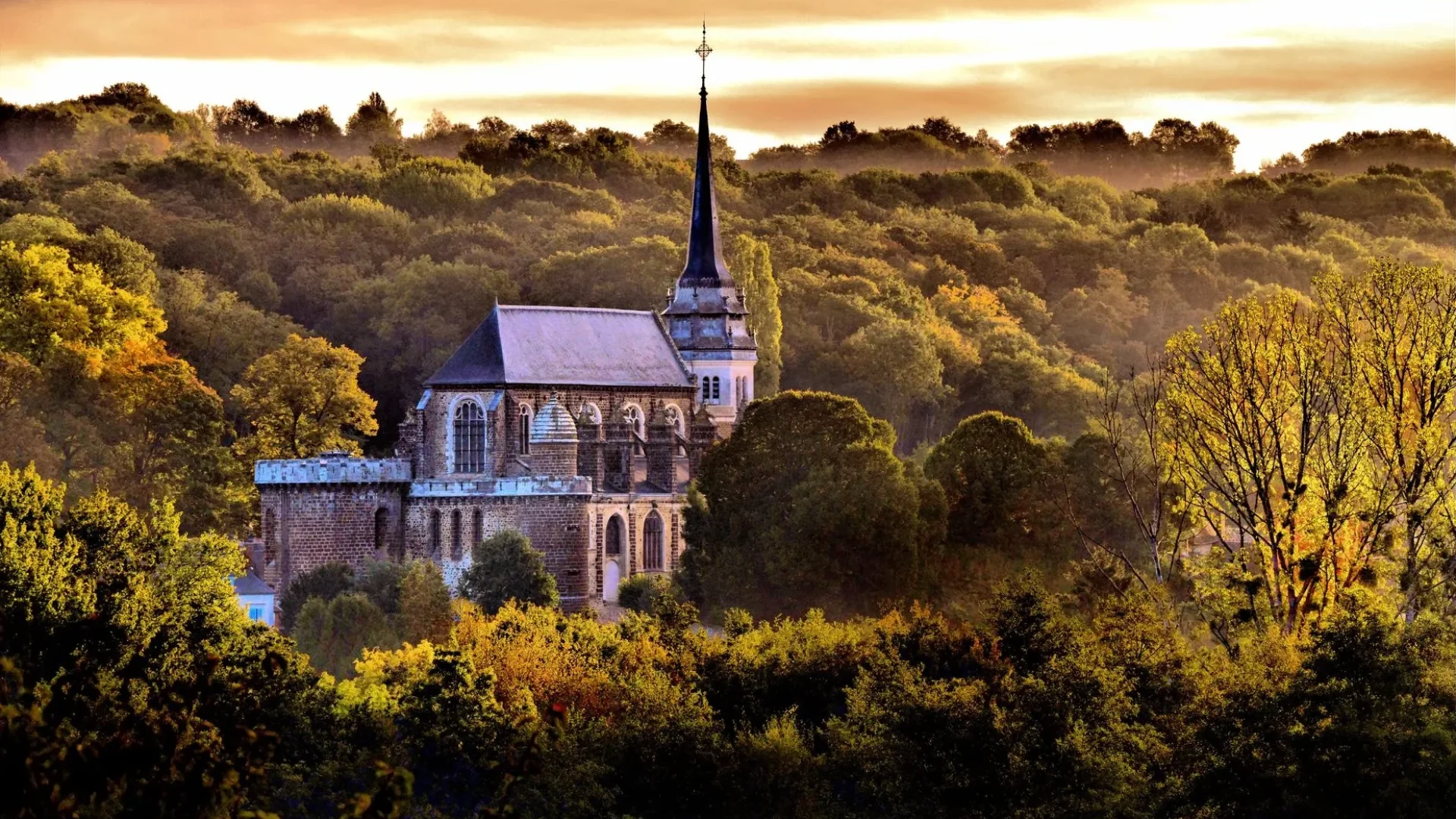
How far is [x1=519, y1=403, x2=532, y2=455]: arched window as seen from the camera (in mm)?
85125

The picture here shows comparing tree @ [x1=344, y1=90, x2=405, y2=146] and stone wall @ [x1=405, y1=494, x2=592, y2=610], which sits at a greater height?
tree @ [x1=344, y1=90, x2=405, y2=146]

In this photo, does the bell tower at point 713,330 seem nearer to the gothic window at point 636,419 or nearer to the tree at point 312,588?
the gothic window at point 636,419

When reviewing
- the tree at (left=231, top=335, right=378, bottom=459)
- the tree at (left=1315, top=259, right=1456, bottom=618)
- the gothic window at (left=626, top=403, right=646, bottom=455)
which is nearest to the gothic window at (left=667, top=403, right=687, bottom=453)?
the gothic window at (left=626, top=403, right=646, bottom=455)

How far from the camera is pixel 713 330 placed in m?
93.4

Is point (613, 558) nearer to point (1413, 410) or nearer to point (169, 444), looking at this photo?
point (169, 444)

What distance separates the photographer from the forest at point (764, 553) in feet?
160

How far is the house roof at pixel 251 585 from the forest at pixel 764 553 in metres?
2.41

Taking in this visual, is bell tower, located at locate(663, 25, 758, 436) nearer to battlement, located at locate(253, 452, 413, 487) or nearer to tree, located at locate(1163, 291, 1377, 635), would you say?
battlement, located at locate(253, 452, 413, 487)

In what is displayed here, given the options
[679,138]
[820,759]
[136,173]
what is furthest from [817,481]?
[679,138]

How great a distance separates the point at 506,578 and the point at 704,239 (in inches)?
865

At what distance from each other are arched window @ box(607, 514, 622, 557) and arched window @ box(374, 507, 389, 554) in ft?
21.1

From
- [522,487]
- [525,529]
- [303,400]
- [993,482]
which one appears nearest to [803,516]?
[993,482]

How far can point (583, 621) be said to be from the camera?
2657 inches

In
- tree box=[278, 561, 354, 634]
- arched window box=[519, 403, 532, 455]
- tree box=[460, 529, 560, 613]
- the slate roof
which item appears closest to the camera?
tree box=[460, 529, 560, 613]
